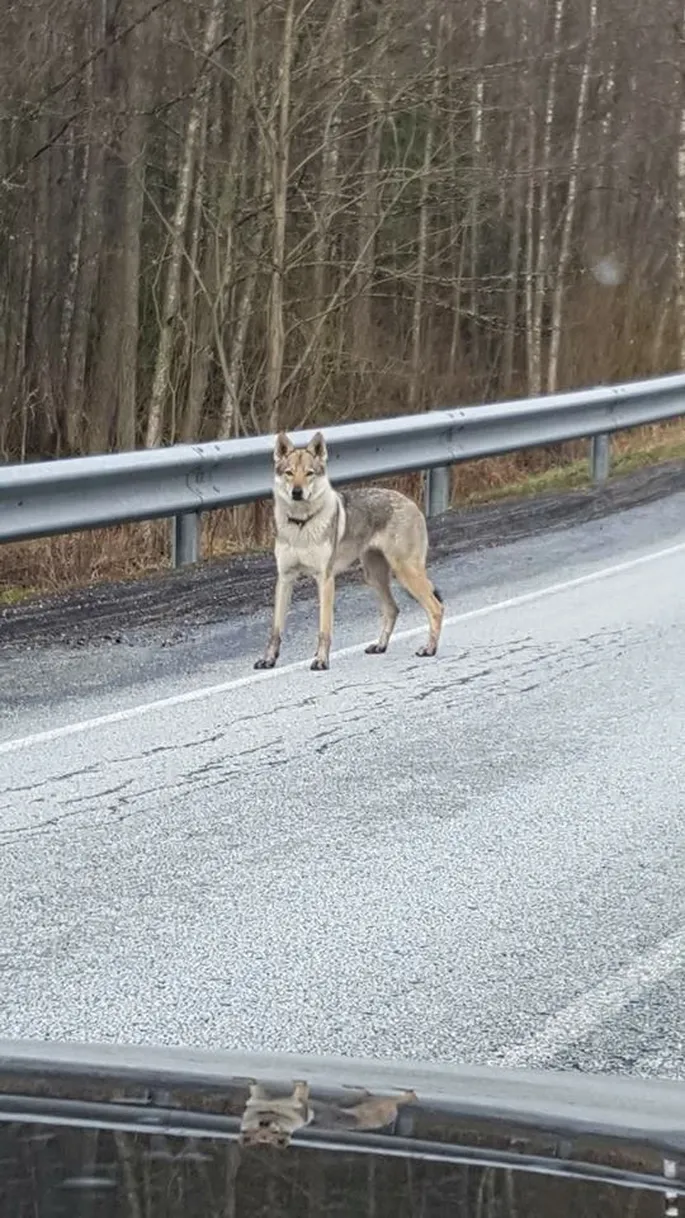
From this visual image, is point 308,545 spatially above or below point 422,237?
below

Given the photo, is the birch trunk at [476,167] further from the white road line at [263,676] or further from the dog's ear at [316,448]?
the dog's ear at [316,448]

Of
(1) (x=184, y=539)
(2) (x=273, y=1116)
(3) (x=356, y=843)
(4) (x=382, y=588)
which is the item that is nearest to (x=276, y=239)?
(1) (x=184, y=539)

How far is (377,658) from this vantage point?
34.8 feet

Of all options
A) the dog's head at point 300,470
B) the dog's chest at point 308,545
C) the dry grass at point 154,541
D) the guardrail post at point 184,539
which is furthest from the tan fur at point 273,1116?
the guardrail post at point 184,539

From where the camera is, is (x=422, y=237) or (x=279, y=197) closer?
(x=279, y=197)

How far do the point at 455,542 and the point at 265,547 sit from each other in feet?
4.58

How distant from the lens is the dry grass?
13373 millimetres

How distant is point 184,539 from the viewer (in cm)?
1355

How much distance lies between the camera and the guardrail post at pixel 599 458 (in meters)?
19.1

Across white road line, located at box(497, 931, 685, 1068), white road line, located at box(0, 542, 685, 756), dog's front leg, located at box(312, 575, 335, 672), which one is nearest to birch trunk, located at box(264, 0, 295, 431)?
white road line, located at box(0, 542, 685, 756)

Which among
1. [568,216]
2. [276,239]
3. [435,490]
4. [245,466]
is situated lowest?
[435,490]

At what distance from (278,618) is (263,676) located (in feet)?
1.05

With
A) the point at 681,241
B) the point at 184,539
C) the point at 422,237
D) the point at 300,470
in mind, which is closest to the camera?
the point at 300,470

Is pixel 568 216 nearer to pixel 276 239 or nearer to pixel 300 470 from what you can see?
pixel 276 239
